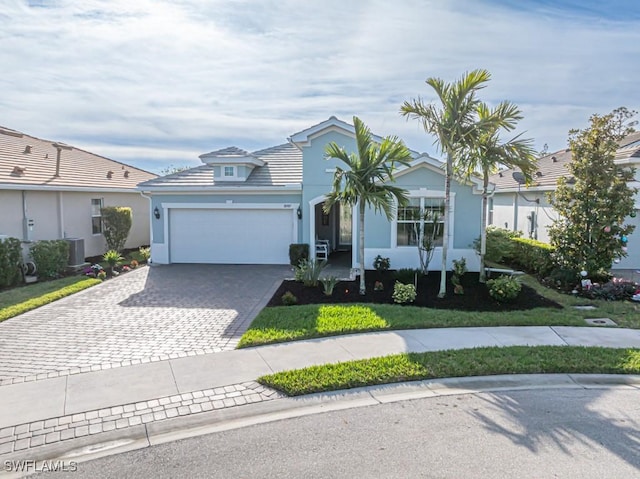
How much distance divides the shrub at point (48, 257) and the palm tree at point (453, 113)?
1173 cm

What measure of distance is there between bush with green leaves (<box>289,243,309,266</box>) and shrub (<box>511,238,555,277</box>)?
7.69m

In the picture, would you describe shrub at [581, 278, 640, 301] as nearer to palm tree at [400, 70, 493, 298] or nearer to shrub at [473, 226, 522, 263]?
palm tree at [400, 70, 493, 298]

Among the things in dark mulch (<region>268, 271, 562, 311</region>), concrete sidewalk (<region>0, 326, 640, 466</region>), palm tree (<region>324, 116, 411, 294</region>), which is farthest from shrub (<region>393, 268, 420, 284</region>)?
concrete sidewalk (<region>0, 326, 640, 466</region>)

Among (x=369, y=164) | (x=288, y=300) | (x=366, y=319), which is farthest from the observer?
(x=369, y=164)

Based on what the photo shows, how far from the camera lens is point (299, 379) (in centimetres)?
619

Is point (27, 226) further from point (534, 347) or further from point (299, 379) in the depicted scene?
point (534, 347)

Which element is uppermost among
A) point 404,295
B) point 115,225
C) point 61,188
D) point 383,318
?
point 61,188

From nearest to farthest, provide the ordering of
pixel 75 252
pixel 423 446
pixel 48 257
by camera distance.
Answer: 1. pixel 423 446
2. pixel 48 257
3. pixel 75 252

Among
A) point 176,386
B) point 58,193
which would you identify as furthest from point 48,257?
point 176,386

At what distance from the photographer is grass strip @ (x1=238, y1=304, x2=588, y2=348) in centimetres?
829

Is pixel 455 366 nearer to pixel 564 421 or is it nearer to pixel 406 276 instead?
pixel 564 421

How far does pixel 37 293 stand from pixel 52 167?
26.2 feet

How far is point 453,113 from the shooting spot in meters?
10.6

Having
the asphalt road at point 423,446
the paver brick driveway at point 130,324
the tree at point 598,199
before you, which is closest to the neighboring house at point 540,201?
A: the tree at point 598,199
